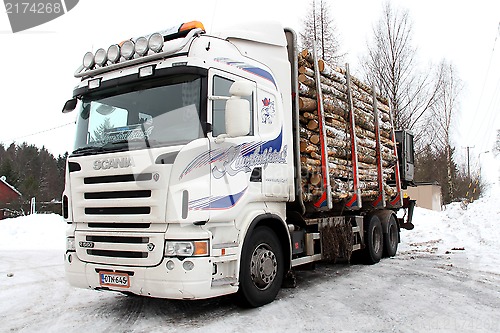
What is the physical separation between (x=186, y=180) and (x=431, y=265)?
6.34 m

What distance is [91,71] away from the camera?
5914mm

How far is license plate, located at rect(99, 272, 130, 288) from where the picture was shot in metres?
5.09

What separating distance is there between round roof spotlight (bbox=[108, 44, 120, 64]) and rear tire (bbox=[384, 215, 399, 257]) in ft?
24.2

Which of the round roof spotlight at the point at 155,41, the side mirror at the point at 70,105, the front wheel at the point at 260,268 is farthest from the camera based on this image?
the side mirror at the point at 70,105

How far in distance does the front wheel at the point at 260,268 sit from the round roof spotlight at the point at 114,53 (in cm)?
284

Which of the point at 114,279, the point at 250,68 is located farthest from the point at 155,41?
the point at 114,279

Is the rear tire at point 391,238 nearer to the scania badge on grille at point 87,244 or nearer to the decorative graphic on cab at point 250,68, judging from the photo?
the decorative graphic on cab at point 250,68

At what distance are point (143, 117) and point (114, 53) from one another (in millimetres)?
1017

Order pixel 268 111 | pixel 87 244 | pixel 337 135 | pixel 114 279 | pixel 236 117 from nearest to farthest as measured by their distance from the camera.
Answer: pixel 236 117 < pixel 114 279 < pixel 87 244 < pixel 268 111 < pixel 337 135

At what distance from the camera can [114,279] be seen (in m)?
5.18

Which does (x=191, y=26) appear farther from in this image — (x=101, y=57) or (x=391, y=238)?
(x=391, y=238)

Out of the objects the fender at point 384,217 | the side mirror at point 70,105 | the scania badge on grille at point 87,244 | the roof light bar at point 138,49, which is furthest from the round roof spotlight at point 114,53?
the fender at point 384,217

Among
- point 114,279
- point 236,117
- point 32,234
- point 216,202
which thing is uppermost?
point 236,117

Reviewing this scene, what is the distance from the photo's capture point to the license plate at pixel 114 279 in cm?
509
